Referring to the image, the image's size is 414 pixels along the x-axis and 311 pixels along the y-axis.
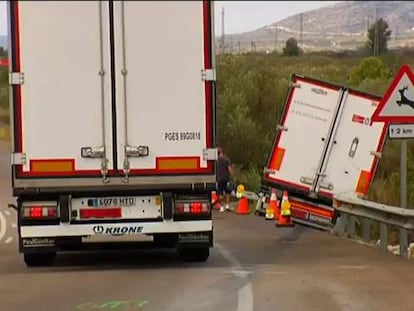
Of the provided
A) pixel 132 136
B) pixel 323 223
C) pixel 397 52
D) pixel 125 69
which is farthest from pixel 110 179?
Answer: pixel 397 52

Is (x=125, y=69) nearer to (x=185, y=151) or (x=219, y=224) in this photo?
(x=185, y=151)

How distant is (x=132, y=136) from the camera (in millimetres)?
13141

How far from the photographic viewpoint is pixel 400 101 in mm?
15086

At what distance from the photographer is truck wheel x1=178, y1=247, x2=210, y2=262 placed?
47.6ft

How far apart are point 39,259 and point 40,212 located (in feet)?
4.16

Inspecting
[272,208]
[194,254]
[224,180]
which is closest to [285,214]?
[272,208]

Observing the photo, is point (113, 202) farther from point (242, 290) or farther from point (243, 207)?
point (243, 207)

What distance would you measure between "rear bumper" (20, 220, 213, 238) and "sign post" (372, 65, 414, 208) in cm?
367

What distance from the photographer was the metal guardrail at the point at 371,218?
50.8 feet

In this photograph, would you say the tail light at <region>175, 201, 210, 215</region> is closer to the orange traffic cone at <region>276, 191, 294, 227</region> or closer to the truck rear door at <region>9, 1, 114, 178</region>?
the truck rear door at <region>9, 1, 114, 178</region>

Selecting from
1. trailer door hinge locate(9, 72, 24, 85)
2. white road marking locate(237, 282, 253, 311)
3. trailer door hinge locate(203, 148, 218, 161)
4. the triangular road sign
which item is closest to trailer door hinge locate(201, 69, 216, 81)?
trailer door hinge locate(203, 148, 218, 161)

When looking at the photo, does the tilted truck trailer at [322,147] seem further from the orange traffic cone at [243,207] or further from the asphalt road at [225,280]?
the asphalt road at [225,280]

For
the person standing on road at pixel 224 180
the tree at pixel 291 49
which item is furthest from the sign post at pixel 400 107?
the tree at pixel 291 49

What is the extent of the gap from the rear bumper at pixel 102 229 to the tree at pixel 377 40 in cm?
3529
